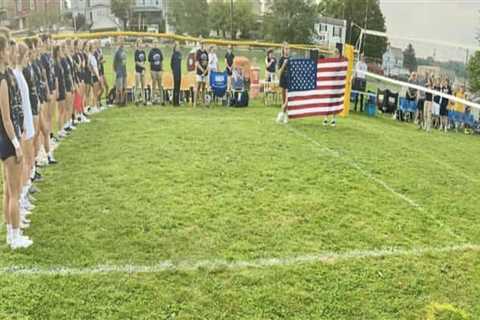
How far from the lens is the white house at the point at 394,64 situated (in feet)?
57.0

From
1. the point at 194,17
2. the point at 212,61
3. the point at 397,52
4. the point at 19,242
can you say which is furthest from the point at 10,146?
the point at 194,17

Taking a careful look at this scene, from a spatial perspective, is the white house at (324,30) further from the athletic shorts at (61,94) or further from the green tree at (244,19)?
the athletic shorts at (61,94)

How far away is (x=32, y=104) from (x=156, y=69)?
8.47 m

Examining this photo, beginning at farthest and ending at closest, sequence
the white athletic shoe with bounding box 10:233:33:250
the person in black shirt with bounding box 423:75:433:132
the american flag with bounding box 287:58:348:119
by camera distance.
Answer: the person in black shirt with bounding box 423:75:433:132 < the american flag with bounding box 287:58:348:119 < the white athletic shoe with bounding box 10:233:33:250

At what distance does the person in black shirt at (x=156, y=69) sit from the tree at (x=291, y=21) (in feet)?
127

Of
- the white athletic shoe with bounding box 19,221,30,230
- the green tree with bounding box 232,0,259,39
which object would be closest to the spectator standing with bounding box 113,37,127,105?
the white athletic shoe with bounding box 19,221,30,230

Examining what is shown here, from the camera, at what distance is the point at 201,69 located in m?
15.0

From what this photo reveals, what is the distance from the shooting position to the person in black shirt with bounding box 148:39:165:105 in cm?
1478

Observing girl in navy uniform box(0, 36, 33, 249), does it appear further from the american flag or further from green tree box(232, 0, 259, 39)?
green tree box(232, 0, 259, 39)

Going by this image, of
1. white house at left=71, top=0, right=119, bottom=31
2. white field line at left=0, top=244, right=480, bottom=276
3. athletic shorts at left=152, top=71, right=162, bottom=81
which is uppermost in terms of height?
white house at left=71, top=0, right=119, bottom=31

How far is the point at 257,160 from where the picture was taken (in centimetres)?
861

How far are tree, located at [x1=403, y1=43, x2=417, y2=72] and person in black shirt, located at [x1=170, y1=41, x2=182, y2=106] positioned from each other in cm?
742

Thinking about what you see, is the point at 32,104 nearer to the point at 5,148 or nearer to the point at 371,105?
the point at 5,148

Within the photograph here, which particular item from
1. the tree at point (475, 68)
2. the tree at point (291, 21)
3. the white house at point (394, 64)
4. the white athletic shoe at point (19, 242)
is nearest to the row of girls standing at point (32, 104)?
the white athletic shoe at point (19, 242)
